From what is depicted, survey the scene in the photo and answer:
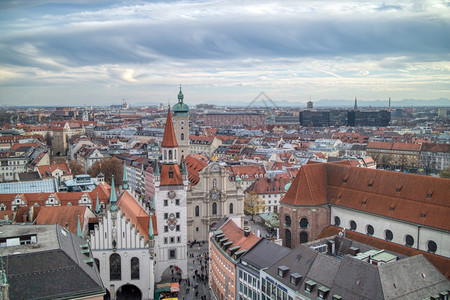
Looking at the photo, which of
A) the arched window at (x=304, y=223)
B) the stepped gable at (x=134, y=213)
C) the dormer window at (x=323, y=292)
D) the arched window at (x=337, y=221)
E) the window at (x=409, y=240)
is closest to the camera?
the dormer window at (x=323, y=292)

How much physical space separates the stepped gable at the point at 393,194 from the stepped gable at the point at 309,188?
42.0 inches

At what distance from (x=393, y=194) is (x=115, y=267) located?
3743 cm

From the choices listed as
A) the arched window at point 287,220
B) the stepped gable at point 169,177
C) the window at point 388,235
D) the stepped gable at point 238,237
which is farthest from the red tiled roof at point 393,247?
the stepped gable at point 169,177

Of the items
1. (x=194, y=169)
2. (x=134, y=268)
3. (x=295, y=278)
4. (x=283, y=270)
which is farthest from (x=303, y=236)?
(x=194, y=169)

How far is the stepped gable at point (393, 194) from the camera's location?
178 feet

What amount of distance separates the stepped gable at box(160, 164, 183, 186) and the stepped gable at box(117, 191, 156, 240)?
581 cm

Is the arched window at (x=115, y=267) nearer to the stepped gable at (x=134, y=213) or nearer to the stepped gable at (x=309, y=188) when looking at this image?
the stepped gable at (x=134, y=213)

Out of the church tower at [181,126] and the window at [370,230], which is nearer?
the window at [370,230]

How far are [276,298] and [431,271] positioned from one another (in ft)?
50.6

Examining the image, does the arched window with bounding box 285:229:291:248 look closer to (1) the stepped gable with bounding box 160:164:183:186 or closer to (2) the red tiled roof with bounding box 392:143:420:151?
(1) the stepped gable with bounding box 160:164:183:186

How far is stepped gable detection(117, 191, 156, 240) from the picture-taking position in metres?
62.1

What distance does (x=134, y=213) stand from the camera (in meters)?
65.8

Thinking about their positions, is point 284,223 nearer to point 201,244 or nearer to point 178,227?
point 178,227

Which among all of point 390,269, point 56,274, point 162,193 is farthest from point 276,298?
point 162,193
